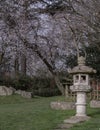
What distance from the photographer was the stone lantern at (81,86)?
44.7 ft

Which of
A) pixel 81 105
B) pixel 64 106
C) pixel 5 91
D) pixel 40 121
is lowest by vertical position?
pixel 40 121

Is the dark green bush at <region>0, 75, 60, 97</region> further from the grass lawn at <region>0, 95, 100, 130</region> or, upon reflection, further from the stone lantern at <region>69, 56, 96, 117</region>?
the stone lantern at <region>69, 56, 96, 117</region>

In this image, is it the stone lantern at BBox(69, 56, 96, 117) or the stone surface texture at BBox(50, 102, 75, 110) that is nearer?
the stone lantern at BBox(69, 56, 96, 117)

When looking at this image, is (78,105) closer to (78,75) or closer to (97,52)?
(78,75)

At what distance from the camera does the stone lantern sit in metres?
13.6

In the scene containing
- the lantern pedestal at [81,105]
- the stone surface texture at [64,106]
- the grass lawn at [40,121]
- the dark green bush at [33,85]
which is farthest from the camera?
the dark green bush at [33,85]

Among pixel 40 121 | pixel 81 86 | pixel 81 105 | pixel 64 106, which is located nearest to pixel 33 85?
pixel 64 106

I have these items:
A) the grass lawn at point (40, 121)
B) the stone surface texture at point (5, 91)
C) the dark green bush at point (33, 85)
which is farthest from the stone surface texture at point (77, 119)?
the dark green bush at point (33, 85)

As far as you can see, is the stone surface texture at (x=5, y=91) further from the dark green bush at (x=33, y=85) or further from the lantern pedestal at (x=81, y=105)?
the lantern pedestal at (x=81, y=105)

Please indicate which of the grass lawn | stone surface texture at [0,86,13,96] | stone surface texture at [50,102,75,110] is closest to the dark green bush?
stone surface texture at [0,86,13,96]

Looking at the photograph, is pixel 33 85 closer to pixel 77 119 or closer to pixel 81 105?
pixel 81 105

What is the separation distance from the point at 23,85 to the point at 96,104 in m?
14.5

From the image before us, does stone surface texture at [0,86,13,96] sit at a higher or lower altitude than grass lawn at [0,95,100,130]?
higher

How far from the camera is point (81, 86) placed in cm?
1382
